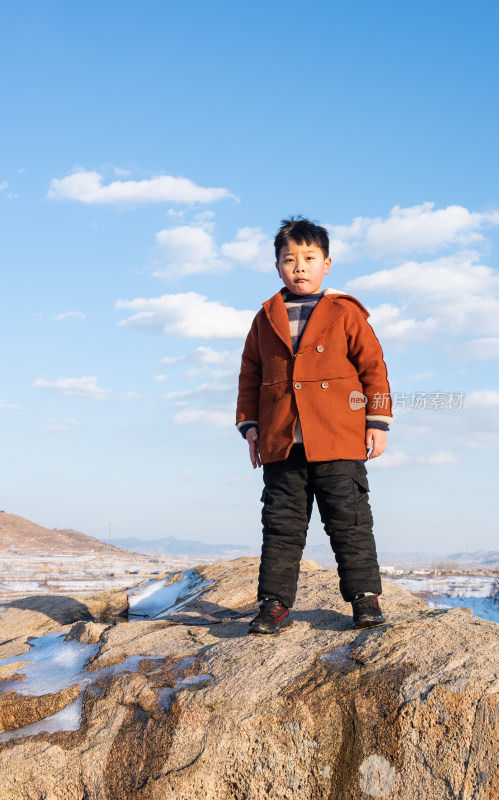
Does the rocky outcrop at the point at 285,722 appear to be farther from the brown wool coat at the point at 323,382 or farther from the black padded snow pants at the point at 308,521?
the brown wool coat at the point at 323,382

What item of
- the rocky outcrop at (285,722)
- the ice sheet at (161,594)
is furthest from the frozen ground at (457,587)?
the rocky outcrop at (285,722)

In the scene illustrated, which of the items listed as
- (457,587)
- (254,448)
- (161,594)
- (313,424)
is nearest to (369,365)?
(313,424)

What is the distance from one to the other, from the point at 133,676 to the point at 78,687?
335 mm

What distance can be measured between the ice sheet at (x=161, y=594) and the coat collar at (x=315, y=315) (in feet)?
10.6

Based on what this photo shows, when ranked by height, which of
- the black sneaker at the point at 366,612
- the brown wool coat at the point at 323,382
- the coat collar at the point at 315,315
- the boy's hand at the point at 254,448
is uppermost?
the coat collar at the point at 315,315

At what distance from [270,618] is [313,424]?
3.93 ft

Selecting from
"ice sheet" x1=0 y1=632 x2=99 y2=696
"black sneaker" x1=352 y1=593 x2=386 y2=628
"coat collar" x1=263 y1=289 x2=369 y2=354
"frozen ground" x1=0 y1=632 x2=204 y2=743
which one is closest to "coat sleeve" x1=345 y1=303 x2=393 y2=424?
"coat collar" x1=263 y1=289 x2=369 y2=354

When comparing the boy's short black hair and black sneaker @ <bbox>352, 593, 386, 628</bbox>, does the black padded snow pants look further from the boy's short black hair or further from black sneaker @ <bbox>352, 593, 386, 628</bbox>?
the boy's short black hair

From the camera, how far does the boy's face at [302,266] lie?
398 cm

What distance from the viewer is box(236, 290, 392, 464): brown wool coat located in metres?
3.73

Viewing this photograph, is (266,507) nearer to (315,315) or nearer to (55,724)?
(315,315)

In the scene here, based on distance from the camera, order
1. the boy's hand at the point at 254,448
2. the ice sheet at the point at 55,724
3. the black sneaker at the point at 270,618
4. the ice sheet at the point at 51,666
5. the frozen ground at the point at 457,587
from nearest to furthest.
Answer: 1. the ice sheet at the point at 55,724
2. the ice sheet at the point at 51,666
3. the black sneaker at the point at 270,618
4. the boy's hand at the point at 254,448
5. the frozen ground at the point at 457,587

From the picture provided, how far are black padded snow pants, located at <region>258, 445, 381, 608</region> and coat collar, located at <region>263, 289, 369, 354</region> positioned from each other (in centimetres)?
74

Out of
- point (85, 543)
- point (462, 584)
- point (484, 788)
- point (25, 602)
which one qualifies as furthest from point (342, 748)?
point (85, 543)
